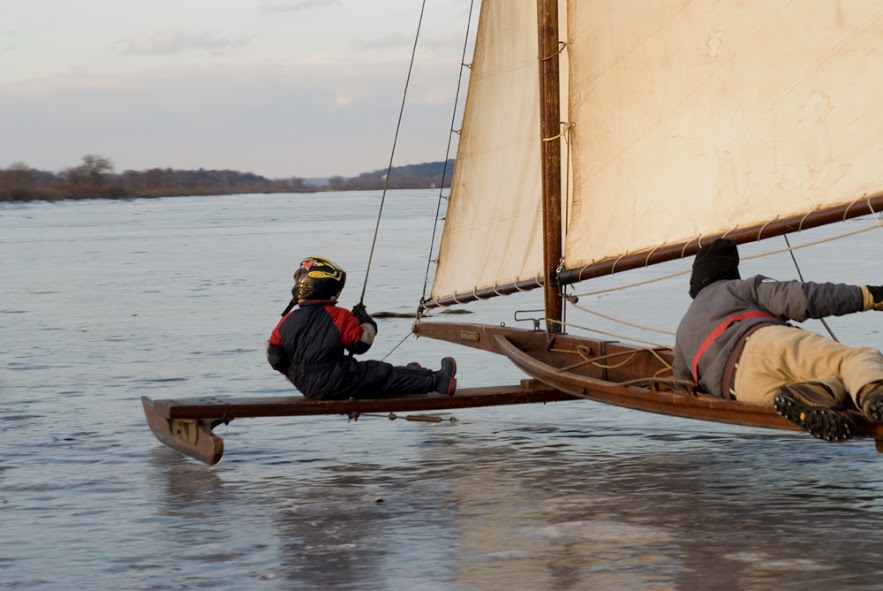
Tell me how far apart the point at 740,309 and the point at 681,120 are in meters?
1.48

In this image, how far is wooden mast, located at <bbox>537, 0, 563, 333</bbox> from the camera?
7605 millimetres

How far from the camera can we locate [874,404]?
16.5ft

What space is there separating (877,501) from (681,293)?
970 centimetres

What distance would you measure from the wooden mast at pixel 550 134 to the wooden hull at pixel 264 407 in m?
0.71

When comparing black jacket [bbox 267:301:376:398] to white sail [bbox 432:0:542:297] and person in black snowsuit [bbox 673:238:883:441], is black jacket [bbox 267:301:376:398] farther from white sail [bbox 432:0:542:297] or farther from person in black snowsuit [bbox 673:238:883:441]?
person in black snowsuit [bbox 673:238:883:441]

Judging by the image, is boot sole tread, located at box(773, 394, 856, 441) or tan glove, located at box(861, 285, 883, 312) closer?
boot sole tread, located at box(773, 394, 856, 441)

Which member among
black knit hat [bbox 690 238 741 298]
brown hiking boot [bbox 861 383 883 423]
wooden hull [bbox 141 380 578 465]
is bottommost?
wooden hull [bbox 141 380 578 465]

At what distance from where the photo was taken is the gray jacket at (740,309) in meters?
5.61

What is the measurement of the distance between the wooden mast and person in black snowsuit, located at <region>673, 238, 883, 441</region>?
1.53 m

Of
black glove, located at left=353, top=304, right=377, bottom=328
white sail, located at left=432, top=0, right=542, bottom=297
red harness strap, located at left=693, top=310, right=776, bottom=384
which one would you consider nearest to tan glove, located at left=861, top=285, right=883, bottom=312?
red harness strap, located at left=693, top=310, right=776, bottom=384

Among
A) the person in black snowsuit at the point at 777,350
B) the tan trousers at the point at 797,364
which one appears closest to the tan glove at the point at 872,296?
the person in black snowsuit at the point at 777,350

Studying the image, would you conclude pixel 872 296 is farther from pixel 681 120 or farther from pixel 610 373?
pixel 610 373

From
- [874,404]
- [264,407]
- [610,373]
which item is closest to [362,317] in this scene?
[264,407]

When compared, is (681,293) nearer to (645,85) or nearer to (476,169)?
(476,169)
